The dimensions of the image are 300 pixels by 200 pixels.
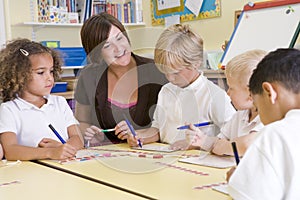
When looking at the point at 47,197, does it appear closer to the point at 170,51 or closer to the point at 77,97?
the point at 170,51

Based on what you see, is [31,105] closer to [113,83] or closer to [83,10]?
[113,83]

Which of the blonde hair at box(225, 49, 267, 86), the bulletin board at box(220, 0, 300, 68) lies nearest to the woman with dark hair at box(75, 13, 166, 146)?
the blonde hair at box(225, 49, 267, 86)

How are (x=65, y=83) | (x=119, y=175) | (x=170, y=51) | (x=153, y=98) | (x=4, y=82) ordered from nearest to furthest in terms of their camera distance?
(x=119, y=175), (x=170, y=51), (x=4, y=82), (x=153, y=98), (x=65, y=83)

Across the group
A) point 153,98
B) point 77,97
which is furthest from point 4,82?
point 153,98

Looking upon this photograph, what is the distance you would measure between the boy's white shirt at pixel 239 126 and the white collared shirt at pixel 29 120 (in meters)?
0.62

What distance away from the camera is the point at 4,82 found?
1652 millimetres

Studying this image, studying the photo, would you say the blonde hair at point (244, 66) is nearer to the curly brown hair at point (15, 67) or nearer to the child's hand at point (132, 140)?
the child's hand at point (132, 140)

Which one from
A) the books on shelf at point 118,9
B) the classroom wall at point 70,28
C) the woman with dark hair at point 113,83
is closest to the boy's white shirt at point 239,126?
the woman with dark hair at point 113,83

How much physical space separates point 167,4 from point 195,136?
2071 mm

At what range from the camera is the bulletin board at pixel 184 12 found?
9.18ft

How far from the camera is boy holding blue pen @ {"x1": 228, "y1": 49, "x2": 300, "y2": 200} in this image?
649 mm

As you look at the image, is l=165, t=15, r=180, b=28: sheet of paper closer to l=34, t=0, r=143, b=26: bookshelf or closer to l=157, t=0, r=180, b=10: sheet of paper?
l=157, t=0, r=180, b=10: sheet of paper

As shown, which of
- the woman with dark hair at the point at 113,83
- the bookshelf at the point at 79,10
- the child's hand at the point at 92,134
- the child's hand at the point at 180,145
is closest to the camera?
the child's hand at the point at 180,145

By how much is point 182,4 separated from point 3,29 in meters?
1.30
